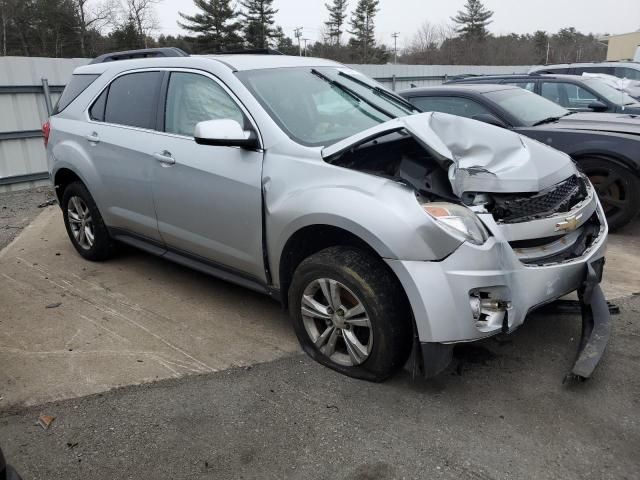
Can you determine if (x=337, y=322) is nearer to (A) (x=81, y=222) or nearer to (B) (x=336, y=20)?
(A) (x=81, y=222)

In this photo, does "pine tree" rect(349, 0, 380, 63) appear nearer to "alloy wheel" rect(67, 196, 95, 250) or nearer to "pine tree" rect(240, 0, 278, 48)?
"pine tree" rect(240, 0, 278, 48)

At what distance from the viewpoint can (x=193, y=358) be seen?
3.51 metres

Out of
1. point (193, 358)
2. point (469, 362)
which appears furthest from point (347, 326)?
point (193, 358)

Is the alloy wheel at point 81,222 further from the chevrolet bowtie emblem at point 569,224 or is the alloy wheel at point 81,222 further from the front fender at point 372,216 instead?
the chevrolet bowtie emblem at point 569,224

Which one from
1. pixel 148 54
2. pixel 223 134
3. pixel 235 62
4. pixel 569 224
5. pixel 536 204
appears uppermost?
pixel 148 54

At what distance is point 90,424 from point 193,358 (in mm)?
784

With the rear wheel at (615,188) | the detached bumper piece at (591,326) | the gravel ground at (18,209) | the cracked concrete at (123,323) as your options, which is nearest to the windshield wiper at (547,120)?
the rear wheel at (615,188)

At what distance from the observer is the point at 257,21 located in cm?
5256

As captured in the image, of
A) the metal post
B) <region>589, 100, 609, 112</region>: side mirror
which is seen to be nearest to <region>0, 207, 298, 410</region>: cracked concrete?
the metal post

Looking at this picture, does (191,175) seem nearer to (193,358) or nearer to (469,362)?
(193,358)

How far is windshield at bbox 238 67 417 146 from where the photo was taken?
3.49 metres

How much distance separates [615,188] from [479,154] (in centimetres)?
338

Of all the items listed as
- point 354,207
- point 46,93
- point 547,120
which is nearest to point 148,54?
point 354,207

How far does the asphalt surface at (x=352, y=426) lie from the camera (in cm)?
249
